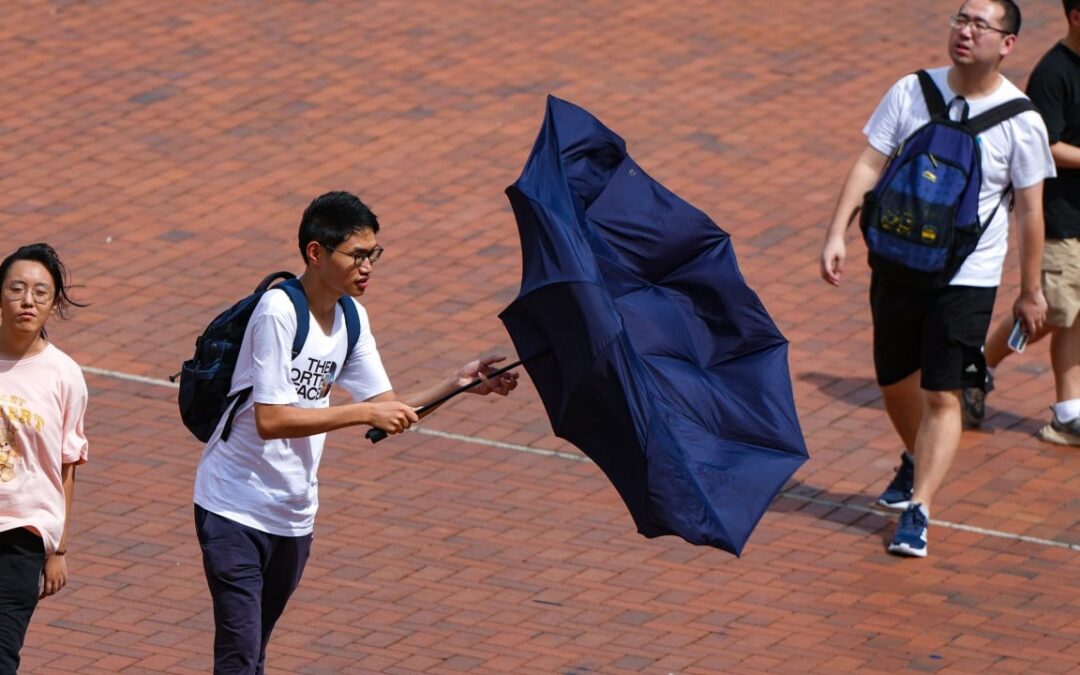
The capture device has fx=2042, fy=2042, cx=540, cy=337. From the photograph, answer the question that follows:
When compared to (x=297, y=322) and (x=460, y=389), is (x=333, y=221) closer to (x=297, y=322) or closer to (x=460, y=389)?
(x=297, y=322)

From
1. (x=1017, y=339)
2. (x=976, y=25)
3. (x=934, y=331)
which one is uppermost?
(x=976, y=25)

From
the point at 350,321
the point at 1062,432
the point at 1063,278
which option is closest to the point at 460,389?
the point at 350,321

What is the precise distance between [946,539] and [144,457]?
334cm

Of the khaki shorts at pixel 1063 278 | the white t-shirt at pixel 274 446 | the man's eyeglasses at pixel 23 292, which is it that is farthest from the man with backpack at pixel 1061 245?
the man's eyeglasses at pixel 23 292

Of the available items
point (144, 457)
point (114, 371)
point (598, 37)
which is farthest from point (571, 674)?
point (598, 37)

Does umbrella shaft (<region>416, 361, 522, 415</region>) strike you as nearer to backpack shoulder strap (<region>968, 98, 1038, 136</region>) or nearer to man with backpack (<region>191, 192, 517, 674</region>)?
man with backpack (<region>191, 192, 517, 674</region>)

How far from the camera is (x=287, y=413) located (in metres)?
5.56

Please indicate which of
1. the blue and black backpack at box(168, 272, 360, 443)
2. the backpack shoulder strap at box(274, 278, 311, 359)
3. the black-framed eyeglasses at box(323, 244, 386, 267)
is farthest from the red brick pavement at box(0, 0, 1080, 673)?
the black-framed eyeglasses at box(323, 244, 386, 267)

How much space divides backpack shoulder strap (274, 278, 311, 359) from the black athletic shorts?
3.22 meters

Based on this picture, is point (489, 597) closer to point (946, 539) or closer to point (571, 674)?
point (571, 674)

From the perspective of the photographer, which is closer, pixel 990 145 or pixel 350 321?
pixel 350 321

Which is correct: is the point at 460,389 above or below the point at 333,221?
below

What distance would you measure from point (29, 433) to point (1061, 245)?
510 cm

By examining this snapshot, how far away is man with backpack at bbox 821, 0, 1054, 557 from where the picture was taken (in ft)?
26.0
